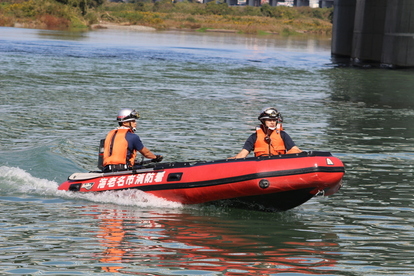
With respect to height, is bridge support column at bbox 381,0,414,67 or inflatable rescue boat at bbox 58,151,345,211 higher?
bridge support column at bbox 381,0,414,67

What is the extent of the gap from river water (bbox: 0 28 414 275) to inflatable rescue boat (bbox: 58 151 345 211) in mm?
220

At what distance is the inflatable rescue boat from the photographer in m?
10.5

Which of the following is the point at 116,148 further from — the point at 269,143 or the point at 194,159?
the point at 194,159

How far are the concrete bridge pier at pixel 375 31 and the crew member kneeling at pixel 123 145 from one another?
30492 millimetres

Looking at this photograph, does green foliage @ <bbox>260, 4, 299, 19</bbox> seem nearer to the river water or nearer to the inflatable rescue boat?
the river water

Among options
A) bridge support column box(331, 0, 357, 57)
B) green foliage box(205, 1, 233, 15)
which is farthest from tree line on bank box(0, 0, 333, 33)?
bridge support column box(331, 0, 357, 57)

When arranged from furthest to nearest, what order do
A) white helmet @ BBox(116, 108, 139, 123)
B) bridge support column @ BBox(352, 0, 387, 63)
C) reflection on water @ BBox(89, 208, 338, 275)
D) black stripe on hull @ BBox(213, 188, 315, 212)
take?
1. bridge support column @ BBox(352, 0, 387, 63)
2. white helmet @ BBox(116, 108, 139, 123)
3. black stripe on hull @ BBox(213, 188, 315, 212)
4. reflection on water @ BBox(89, 208, 338, 275)

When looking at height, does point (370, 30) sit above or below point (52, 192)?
above

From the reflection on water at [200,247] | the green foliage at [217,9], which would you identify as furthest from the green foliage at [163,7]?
the reflection on water at [200,247]

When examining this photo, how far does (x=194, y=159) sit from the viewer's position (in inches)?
614

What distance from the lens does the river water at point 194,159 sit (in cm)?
840

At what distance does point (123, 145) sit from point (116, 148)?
13 centimetres

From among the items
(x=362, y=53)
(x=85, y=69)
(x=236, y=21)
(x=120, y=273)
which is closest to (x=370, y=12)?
(x=362, y=53)

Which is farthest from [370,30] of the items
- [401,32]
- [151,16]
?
[151,16]
